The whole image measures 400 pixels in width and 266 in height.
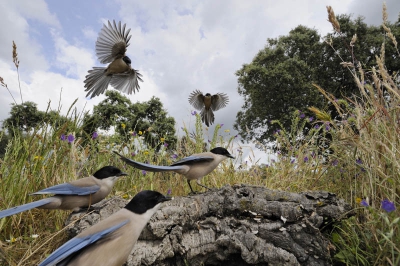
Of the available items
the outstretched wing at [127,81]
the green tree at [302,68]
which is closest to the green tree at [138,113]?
the green tree at [302,68]

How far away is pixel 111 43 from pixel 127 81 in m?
1.05

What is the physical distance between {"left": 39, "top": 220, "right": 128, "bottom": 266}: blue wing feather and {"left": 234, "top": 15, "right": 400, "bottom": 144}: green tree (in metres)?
15.3

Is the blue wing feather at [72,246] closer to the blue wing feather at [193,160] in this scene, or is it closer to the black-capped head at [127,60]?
the blue wing feather at [193,160]

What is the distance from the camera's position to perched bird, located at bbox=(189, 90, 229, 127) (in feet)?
28.5

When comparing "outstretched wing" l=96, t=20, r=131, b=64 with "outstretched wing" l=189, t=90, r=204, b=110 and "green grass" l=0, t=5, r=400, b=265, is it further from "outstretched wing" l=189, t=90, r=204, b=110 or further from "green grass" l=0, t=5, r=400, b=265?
"outstretched wing" l=189, t=90, r=204, b=110

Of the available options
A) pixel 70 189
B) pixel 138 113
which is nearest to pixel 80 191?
pixel 70 189

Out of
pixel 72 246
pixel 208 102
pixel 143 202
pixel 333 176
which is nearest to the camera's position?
pixel 72 246

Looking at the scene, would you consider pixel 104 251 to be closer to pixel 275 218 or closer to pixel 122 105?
pixel 275 218

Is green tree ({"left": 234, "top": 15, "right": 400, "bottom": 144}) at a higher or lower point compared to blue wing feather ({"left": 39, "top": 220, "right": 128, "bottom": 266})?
higher

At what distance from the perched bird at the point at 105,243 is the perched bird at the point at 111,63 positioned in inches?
149

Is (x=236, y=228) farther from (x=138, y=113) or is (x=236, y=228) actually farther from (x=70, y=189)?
(x=138, y=113)

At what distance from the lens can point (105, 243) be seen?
5.18 feet

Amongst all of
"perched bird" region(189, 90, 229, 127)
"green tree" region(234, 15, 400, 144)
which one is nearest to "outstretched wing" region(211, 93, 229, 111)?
"perched bird" region(189, 90, 229, 127)

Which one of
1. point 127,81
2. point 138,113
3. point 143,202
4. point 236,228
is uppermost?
point 138,113
